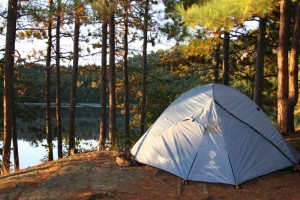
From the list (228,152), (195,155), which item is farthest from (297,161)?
(195,155)

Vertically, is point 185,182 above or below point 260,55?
below

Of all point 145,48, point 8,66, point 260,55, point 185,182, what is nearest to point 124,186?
point 185,182

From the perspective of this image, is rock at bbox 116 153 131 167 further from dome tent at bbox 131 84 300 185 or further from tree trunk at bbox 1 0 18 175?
tree trunk at bbox 1 0 18 175

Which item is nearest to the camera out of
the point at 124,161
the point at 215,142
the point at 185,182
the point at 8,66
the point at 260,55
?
the point at 185,182

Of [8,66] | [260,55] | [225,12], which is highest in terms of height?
[225,12]

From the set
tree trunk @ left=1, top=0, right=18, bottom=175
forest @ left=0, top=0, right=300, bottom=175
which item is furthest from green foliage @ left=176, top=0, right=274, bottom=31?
tree trunk @ left=1, top=0, right=18, bottom=175

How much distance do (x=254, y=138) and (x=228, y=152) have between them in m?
0.84

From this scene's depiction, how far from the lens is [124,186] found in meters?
6.47

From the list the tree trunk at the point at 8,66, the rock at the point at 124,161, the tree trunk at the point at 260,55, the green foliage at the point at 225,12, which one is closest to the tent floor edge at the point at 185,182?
the rock at the point at 124,161

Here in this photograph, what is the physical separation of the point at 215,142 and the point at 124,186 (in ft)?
6.61

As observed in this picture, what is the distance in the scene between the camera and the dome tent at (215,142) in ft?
22.1

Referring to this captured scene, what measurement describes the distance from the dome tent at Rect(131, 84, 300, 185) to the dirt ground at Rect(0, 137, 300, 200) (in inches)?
8.4

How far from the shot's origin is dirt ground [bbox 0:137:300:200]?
6.02m

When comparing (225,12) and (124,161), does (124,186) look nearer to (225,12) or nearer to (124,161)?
(124,161)
